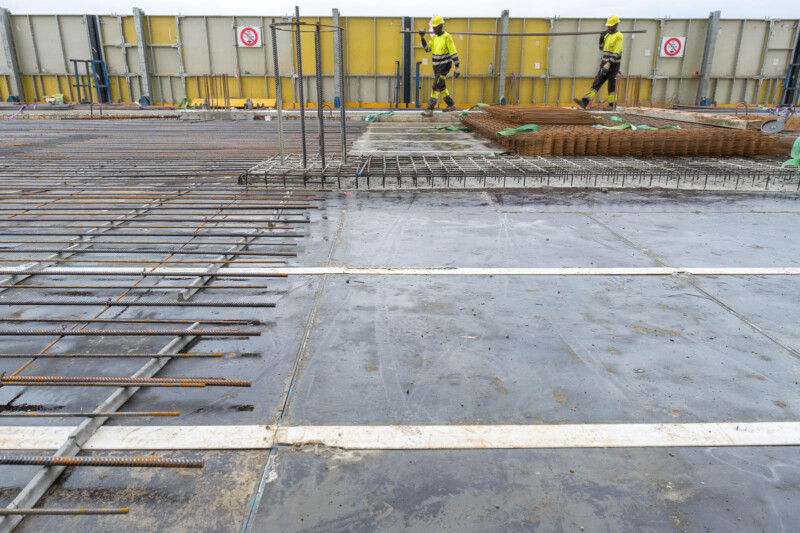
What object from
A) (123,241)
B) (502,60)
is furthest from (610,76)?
(123,241)

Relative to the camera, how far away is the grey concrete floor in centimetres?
210

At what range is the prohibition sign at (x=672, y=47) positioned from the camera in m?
26.4

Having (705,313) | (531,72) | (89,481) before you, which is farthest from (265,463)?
(531,72)

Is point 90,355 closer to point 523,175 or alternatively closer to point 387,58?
point 523,175

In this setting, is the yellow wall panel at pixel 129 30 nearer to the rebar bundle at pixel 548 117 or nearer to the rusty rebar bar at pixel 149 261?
the rebar bundle at pixel 548 117

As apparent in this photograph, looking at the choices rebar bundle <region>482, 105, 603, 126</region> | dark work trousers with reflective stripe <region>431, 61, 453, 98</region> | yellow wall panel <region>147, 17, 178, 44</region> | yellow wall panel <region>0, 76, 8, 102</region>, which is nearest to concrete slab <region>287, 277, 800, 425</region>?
rebar bundle <region>482, 105, 603, 126</region>

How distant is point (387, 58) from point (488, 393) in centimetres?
2643

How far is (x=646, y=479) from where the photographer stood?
7.48 feet

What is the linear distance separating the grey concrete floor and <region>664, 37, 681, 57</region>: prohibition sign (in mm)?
25658

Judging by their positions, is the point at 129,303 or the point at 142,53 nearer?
the point at 129,303

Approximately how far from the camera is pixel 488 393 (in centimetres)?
289

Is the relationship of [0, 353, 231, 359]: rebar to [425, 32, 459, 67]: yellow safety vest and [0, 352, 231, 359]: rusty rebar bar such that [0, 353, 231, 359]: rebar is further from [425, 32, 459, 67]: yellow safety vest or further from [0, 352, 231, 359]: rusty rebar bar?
[425, 32, 459, 67]: yellow safety vest

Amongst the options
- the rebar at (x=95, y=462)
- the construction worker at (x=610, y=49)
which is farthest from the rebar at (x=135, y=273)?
the construction worker at (x=610, y=49)

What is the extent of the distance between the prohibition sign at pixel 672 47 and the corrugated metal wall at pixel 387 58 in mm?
393
